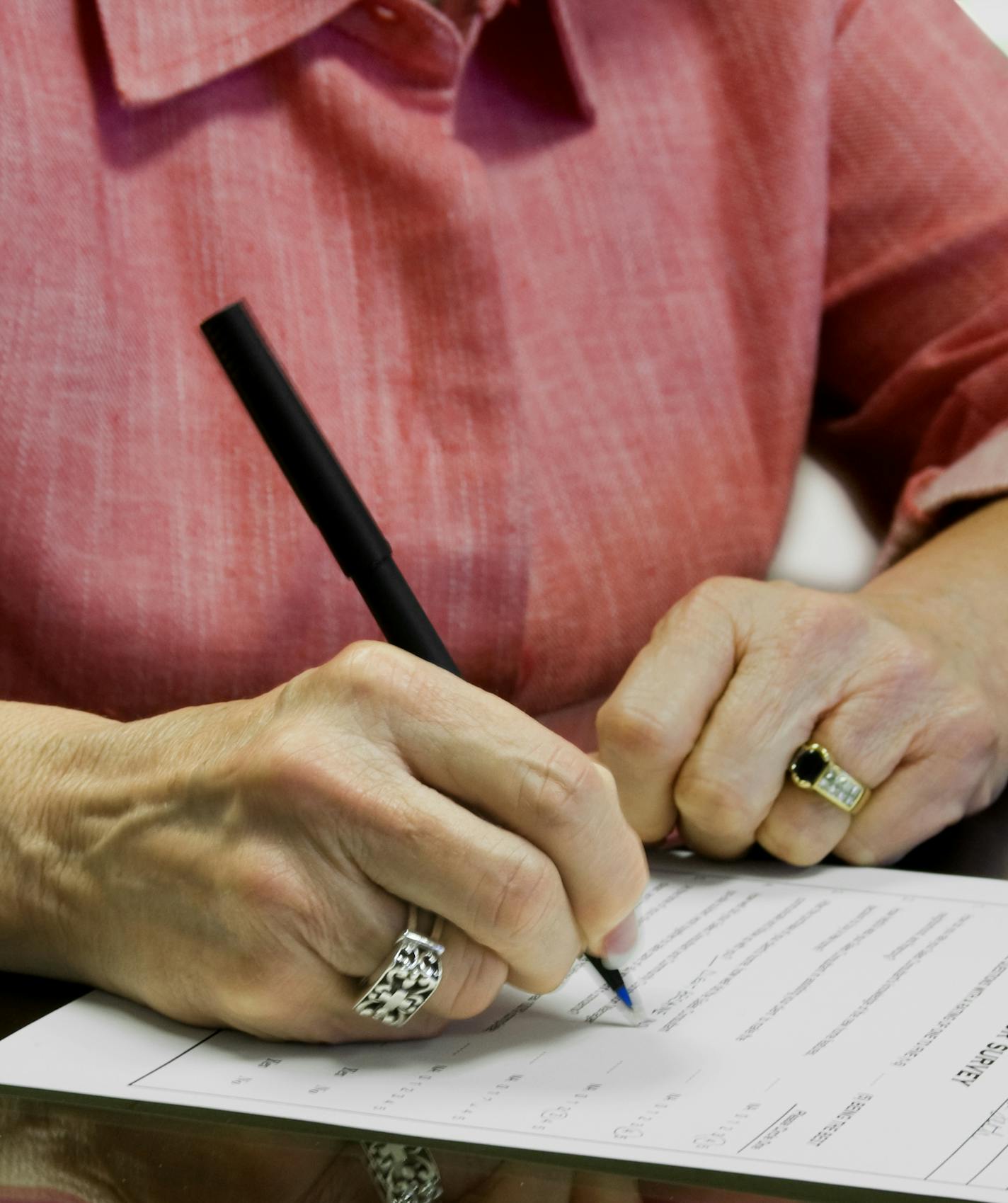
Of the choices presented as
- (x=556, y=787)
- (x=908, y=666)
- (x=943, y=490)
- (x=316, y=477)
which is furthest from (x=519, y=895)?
(x=943, y=490)

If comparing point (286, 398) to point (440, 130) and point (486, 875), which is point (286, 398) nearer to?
point (486, 875)

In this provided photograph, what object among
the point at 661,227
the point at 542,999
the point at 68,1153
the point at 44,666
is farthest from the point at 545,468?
the point at 68,1153

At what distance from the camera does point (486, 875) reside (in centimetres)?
42

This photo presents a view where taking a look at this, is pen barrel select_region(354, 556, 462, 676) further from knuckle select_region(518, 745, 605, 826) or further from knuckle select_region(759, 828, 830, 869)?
knuckle select_region(759, 828, 830, 869)

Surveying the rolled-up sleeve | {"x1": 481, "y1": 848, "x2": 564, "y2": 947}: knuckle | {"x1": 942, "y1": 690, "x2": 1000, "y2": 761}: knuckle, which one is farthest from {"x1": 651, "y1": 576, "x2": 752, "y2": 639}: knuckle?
the rolled-up sleeve

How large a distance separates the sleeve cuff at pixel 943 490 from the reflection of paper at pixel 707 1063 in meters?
0.38

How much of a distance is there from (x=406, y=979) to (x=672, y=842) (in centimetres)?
25

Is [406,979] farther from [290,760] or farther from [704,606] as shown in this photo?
[704,606]

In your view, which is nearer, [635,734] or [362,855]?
[362,855]

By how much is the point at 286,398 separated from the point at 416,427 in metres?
0.27

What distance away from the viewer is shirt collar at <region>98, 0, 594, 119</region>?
0.69 meters

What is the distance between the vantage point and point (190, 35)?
2.33 ft

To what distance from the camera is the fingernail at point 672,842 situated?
65cm

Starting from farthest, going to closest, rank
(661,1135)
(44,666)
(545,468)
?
1. (545,468)
2. (44,666)
3. (661,1135)
